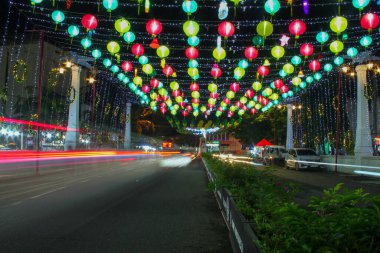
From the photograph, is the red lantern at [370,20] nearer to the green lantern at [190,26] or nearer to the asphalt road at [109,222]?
the green lantern at [190,26]

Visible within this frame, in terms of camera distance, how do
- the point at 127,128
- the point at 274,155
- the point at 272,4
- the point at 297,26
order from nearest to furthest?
the point at 272,4, the point at 297,26, the point at 274,155, the point at 127,128

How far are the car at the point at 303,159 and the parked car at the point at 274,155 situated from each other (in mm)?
3806

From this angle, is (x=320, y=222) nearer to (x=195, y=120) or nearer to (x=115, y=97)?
(x=115, y=97)

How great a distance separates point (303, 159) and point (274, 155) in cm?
747

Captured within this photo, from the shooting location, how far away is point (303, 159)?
31625 millimetres

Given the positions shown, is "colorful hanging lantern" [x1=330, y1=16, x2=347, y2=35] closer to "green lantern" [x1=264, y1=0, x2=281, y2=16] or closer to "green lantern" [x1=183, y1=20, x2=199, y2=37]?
"green lantern" [x1=264, y1=0, x2=281, y2=16]

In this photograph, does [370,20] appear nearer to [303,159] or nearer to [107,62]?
[107,62]

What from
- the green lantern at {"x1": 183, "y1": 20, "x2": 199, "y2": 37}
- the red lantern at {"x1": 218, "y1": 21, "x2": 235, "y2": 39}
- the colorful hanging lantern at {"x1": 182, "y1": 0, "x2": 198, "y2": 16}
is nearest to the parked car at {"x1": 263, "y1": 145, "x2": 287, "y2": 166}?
the red lantern at {"x1": 218, "y1": 21, "x2": 235, "y2": 39}

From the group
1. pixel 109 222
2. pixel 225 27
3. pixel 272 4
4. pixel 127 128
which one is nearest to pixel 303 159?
pixel 225 27

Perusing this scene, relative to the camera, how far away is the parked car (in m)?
38.3

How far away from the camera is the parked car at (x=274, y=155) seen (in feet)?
126

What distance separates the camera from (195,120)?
59500 millimetres

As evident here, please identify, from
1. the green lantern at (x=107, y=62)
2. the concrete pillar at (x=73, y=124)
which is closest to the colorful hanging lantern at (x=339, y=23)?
the green lantern at (x=107, y=62)

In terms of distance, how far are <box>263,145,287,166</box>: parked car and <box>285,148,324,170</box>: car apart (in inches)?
150
